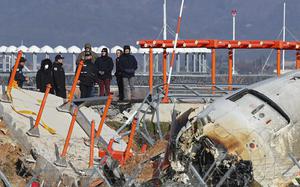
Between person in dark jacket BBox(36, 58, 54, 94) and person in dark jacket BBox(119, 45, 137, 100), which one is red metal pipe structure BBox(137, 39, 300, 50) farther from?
person in dark jacket BBox(36, 58, 54, 94)

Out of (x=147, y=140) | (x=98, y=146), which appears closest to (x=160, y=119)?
(x=147, y=140)

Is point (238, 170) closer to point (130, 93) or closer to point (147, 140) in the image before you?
point (147, 140)

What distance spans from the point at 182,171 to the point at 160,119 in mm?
7799

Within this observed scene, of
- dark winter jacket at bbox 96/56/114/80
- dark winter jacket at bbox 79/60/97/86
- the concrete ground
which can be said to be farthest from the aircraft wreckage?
dark winter jacket at bbox 96/56/114/80

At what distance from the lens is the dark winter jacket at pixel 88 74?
75.6 feet

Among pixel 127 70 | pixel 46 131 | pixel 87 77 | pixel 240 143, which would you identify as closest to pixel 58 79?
pixel 87 77

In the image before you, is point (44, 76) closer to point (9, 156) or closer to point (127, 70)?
point (127, 70)

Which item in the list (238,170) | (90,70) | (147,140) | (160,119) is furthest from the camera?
(90,70)

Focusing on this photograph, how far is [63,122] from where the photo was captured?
1881cm

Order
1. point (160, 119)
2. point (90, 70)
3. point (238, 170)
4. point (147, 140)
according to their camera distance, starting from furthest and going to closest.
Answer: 1. point (90, 70)
2. point (160, 119)
3. point (147, 140)
4. point (238, 170)

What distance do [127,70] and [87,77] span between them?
125 centimetres

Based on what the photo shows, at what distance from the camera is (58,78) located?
894 inches

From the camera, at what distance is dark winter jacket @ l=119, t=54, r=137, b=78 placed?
2394cm

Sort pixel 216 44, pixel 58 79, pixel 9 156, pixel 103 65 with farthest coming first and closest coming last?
pixel 216 44 < pixel 103 65 < pixel 58 79 < pixel 9 156
